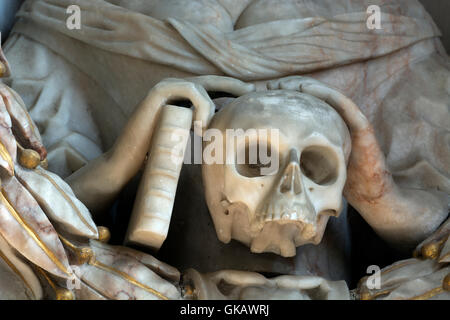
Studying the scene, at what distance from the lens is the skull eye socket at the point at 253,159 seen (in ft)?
7.42

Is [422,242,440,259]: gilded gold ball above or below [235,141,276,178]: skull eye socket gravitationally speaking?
below

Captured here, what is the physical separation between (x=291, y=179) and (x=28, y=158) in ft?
1.82

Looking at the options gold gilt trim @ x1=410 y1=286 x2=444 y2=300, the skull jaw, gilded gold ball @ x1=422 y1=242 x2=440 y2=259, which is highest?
the skull jaw

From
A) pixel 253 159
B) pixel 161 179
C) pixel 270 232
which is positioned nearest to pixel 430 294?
pixel 270 232

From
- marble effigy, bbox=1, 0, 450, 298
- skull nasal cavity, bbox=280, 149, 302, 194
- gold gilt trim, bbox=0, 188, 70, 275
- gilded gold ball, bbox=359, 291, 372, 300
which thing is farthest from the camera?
marble effigy, bbox=1, 0, 450, 298

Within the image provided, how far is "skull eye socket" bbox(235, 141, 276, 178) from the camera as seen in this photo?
2.26 meters

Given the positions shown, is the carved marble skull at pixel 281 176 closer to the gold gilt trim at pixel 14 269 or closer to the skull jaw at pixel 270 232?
the skull jaw at pixel 270 232

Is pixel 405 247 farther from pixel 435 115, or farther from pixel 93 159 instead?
pixel 93 159

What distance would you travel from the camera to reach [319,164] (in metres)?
2.34

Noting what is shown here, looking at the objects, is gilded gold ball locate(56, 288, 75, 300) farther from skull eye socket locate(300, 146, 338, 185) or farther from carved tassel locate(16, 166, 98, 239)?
skull eye socket locate(300, 146, 338, 185)

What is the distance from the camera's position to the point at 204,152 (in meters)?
2.34

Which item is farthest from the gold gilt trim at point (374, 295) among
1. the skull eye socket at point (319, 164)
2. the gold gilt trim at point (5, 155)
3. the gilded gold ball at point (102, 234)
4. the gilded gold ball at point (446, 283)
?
the gold gilt trim at point (5, 155)

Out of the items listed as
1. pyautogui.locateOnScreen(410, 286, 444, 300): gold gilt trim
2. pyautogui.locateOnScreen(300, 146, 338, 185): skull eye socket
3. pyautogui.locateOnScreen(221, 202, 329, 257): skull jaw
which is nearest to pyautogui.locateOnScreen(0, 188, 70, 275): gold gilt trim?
pyautogui.locateOnScreen(221, 202, 329, 257): skull jaw

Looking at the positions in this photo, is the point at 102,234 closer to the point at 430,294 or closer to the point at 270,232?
the point at 270,232
